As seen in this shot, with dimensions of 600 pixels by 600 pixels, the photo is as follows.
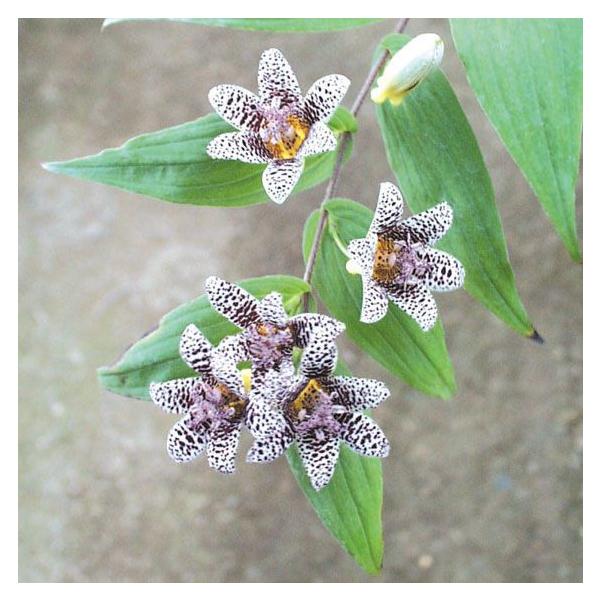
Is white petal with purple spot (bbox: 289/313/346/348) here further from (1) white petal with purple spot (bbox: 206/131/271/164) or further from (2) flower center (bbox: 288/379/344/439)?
(1) white petal with purple spot (bbox: 206/131/271/164)

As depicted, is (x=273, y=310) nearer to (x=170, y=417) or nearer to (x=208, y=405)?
(x=208, y=405)

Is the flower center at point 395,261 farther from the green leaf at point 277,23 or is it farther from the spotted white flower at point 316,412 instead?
the green leaf at point 277,23

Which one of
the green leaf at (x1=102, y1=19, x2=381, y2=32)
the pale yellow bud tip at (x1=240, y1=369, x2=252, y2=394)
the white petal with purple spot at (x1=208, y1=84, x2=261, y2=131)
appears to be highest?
the green leaf at (x1=102, y1=19, x2=381, y2=32)

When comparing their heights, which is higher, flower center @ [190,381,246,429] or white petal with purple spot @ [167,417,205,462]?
flower center @ [190,381,246,429]

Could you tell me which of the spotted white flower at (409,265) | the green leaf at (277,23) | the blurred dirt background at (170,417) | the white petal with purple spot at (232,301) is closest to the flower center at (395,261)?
the spotted white flower at (409,265)

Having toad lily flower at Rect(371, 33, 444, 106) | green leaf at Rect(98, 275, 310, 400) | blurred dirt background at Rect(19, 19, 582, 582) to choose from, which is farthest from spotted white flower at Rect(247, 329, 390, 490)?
blurred dirt background at Rect(19, 19, 582, 582)

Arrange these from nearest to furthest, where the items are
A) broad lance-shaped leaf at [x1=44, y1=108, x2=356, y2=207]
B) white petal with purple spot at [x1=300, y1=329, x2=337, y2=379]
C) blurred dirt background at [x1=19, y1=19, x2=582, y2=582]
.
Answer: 1. white petal with purple spot at [x1=300, y1=329, x2=337, y2=379]
2. broad lance-shaped leaf at [x1=44, y1=108, x2=356, y2=207]
3. blurred dirt background at [x1=19, y1=19, x2=582, y2=582]

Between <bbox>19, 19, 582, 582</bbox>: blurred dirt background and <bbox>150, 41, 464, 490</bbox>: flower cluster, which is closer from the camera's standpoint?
<bbox>150, 41, 464, 490</bbox>: flower cluster
